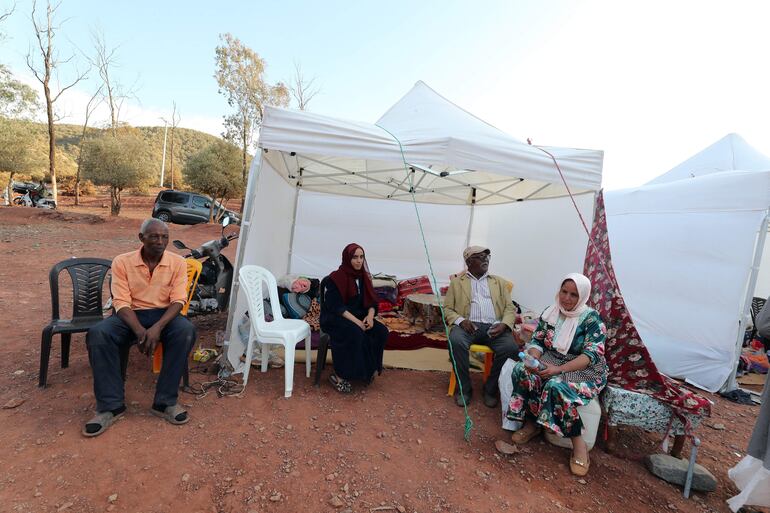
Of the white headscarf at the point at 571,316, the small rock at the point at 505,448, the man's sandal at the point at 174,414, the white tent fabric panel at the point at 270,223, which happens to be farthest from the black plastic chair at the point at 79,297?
the white headscarf at the point at 571,316

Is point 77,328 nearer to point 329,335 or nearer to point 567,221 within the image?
point 329,335

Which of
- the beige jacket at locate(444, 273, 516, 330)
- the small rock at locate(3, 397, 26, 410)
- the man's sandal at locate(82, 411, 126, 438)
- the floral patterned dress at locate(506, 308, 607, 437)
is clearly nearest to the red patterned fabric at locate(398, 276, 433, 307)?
the beige jacket at locate(444, 273, 516, 330)

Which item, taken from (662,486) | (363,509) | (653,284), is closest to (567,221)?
(653,284)

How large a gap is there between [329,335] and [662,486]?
8.63ft

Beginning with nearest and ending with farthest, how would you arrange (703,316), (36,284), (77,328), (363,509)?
1. (363,509)
2. (77,328)
3. (703,316)
4. (36,284)

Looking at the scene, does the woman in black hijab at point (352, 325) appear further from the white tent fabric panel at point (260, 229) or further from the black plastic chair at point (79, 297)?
the black plastic chair at point (79, 297)

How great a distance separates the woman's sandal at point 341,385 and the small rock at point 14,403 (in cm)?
222

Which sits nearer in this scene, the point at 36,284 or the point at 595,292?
the point at 595,292

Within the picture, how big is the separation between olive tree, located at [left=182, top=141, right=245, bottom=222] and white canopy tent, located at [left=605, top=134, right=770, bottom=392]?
50.1 ft

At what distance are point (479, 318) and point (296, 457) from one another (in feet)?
6.99

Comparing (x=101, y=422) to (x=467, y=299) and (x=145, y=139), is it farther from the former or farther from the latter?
(x=145, y=139)

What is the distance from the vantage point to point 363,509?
1.93m

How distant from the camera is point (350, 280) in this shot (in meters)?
3.47

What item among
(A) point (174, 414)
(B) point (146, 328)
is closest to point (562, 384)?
(A) point (174, 414)
